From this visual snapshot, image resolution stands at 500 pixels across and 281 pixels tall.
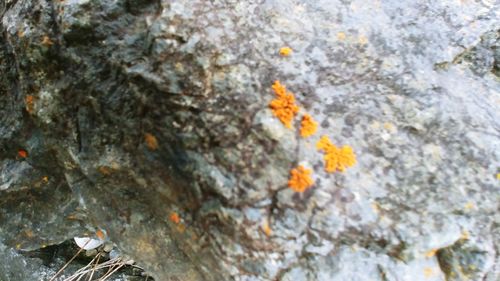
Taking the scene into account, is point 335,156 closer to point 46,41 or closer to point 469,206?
point 469,206

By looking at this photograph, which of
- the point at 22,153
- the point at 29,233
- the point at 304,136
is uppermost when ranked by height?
the point at 304,136

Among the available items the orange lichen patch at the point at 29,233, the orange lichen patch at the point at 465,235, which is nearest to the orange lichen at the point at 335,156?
the orange lichen patch at the point at 465,235

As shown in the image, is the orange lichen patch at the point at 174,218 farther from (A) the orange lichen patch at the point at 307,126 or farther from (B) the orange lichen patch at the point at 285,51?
(B) the orange lichen patch at the point at 285,51

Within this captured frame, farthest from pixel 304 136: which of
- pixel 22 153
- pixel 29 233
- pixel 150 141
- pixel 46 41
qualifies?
pixel 29 233

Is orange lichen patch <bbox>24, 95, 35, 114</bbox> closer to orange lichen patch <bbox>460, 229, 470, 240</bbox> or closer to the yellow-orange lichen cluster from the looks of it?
the yellow-orange lichen cluster

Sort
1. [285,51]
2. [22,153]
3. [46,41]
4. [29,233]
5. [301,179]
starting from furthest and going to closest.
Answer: [29,233], [22,153], [46,41], [285,51], [301,179]

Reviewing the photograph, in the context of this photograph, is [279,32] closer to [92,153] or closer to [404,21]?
[404,21]

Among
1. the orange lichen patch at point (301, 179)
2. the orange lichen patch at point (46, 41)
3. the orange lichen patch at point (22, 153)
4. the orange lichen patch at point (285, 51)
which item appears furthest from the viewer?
the orange lichen patch at point (22, 153)
